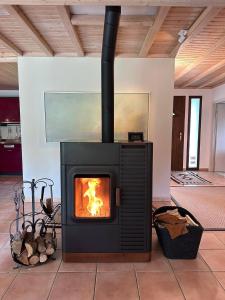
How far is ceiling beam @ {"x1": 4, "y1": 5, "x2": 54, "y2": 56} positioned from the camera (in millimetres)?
2217

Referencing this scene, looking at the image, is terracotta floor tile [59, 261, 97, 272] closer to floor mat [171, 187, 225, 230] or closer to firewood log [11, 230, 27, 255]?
firewood log [11, 230, 27, 255]

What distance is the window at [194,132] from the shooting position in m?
6.71

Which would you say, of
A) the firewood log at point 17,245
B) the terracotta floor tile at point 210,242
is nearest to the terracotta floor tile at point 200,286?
the terracotta floor tile at point 210,242

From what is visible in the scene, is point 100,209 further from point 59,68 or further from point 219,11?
point 59,68

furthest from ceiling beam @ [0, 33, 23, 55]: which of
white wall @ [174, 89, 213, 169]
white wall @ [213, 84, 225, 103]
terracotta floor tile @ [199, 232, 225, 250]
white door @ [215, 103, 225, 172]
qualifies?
white door @ [215, 103, 225, 172]

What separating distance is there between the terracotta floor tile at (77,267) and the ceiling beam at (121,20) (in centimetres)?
238

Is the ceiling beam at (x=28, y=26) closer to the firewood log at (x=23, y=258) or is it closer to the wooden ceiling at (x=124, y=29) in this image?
the wooden ceiling at (x=124, y=29)

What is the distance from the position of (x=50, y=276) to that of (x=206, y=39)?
10.5ft

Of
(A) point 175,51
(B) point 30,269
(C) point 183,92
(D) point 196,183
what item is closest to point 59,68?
(A) point 175,51

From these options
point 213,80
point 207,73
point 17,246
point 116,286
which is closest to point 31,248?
point 17,246

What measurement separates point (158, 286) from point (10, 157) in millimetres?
5249

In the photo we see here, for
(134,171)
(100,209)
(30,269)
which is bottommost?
(30,269)

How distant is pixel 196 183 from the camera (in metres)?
5.20

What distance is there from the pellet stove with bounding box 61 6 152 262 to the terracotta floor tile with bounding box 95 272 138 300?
7.9 inches
